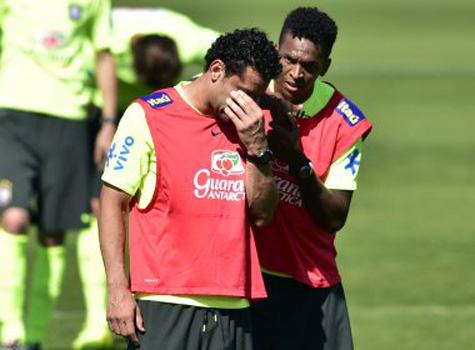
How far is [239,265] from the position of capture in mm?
6246

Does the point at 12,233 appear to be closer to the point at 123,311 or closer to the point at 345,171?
the point at 345,171

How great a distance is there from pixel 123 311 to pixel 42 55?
3625mm

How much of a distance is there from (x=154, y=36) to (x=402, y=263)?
3.58 metres

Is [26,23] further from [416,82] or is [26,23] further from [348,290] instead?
[416,82]

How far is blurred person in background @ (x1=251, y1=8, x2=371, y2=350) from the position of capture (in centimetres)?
674

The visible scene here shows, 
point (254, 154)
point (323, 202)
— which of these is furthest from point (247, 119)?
point (323, 202)

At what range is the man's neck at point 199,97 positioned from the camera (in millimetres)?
6238

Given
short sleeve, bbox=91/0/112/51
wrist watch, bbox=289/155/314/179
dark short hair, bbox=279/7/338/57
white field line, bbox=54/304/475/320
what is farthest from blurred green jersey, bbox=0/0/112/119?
wrist watch, bbox=289/155/314/179

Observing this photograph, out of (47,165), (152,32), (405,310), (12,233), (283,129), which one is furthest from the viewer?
(405,310)

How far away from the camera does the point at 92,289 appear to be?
9.64 meters

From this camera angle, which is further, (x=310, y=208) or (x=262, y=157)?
(x=310, y=208)

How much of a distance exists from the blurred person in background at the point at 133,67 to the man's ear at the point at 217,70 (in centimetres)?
344

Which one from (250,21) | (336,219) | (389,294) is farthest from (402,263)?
(250,21)

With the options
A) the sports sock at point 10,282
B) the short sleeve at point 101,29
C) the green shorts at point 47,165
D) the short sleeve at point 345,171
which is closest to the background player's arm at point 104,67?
the short sleeve at point 101,29
